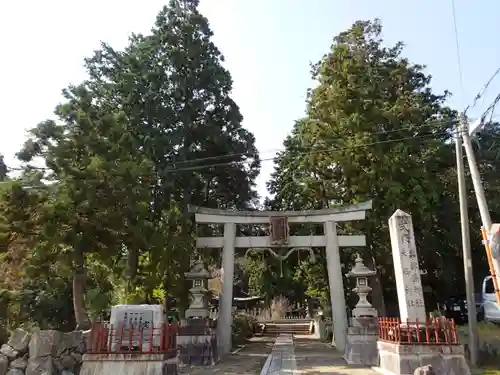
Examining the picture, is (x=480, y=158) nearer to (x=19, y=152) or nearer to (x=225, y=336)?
(x=225, y=336)

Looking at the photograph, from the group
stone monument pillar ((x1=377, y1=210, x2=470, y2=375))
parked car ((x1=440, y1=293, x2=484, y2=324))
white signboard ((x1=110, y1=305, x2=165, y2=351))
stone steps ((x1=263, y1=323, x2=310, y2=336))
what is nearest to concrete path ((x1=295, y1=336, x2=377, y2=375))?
stone monument pillar ((x1=377, y1=210, x2=470, y2=375))

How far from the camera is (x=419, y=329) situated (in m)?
10.0

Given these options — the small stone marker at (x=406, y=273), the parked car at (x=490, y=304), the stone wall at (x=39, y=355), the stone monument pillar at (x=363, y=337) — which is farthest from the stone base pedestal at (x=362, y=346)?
the stone wall at (x=39, y=355)

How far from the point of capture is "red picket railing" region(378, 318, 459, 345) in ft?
32.4

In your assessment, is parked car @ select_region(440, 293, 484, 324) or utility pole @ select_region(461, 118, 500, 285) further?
parked car @ select_region(440, 293, 484, 324)

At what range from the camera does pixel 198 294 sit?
51.2ft

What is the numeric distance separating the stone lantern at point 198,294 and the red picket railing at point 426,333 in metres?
7.23

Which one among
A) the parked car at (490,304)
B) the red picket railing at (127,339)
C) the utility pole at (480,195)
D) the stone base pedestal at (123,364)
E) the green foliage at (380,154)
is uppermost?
the green foliage at (380,154)

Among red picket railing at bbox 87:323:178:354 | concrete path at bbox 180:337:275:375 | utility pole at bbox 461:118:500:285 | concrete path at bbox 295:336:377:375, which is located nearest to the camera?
utility pole at bbox 461:118:500:285

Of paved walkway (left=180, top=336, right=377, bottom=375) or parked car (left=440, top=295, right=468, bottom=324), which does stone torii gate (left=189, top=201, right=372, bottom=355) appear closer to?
paved walkway (left=180, top=336, right=377, bottom=375)

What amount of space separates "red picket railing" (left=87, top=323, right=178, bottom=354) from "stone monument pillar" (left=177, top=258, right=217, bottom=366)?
4.02m

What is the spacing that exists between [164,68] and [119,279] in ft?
33.3

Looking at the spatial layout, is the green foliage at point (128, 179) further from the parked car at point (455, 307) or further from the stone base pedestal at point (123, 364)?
the parked car at point (455, 307)

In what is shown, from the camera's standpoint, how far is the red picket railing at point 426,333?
9891mm
